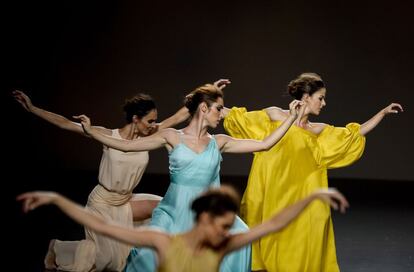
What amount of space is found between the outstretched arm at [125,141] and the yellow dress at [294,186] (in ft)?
3.62

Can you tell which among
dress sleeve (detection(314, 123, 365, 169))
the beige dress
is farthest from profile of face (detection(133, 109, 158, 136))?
dress sleeve (detection(314, 123, 365, 169))

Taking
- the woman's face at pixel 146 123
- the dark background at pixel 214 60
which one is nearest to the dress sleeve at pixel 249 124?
the woman's face at pixel 146 123

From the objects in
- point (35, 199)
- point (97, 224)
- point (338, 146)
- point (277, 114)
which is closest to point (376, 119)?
point (338, 146)

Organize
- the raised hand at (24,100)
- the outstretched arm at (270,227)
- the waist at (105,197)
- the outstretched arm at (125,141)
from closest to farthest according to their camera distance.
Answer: the outstretched arm at (270,227) < the outstretched arm at (125,141) < the raised hand at (24,100) < the waist at (105,197)

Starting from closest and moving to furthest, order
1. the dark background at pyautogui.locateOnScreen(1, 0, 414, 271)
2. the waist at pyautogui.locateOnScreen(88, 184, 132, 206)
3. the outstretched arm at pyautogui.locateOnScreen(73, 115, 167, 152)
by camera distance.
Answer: the outstretched arm at pyautogui.locateOnScreen(73, 115, 167, 152), the waist at pyautogui.locateOnScreen(88, 184, 132, 206), the dark background at pyautogui.locateOnScreen(1, 0, 414, 271)

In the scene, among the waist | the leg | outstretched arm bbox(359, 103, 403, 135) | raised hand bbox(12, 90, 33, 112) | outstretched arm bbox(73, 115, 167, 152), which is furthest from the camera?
the leg

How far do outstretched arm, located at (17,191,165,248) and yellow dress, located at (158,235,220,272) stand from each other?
6cm

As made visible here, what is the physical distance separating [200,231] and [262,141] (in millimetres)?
1715

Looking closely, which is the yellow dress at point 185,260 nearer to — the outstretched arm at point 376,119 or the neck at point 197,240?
the neck at point 197,240

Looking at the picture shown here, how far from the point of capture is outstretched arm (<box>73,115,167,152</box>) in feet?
13.8

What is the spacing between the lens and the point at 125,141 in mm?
4195

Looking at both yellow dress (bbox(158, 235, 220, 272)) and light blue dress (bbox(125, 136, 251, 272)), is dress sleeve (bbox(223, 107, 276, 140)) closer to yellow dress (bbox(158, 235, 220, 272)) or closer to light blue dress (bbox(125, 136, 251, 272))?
light blue dress (bbox(125, 136, 251, 272))

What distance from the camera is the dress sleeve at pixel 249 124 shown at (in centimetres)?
532

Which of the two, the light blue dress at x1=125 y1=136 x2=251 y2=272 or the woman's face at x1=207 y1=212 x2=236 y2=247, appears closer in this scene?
the woman's face at x1=207 y1=212 x2=236 y2=247
